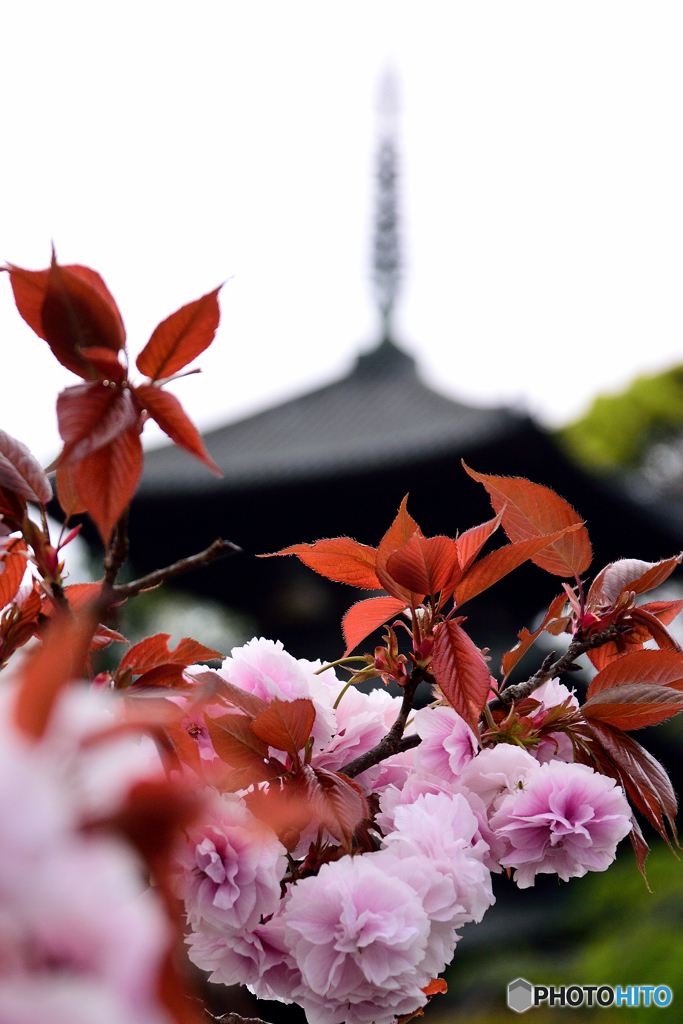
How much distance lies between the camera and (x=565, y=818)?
15.4 inches

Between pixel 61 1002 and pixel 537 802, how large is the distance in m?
0.29

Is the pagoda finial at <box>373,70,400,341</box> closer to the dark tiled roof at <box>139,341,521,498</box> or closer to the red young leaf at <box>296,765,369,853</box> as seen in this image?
the dark tiled roof at <box>139,341,521,498</box>

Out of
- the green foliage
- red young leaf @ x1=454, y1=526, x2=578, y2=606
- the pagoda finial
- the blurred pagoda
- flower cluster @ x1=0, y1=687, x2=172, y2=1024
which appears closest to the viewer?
flower cluster @ x1=0, y1=687, x2=172, y2=1024

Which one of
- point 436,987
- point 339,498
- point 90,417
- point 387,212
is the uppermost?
point 90,417

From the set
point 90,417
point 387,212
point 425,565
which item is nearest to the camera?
point 90,417

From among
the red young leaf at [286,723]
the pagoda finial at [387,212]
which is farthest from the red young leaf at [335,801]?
the pagoda finial at [387,212]

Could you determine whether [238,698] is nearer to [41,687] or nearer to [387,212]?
[41,687]

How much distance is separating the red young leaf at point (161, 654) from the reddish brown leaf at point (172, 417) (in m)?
0.12

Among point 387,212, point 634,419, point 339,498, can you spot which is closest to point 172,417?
point 339,498

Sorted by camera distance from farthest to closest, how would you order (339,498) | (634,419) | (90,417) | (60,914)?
1. (634,419)
2. (339,498)
3. (90,417)
4. (60,914)

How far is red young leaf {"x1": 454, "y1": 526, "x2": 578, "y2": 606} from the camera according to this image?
15.0 inches

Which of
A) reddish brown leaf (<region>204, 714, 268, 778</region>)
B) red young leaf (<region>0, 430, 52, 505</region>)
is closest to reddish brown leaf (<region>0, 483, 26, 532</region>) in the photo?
red young leaf (<region>0, 430, 52, 505</region>)

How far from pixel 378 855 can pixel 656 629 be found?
7.0 inches

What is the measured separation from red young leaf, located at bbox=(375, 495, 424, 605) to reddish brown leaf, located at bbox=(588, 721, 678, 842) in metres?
0.11
